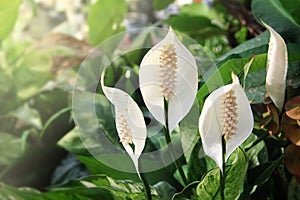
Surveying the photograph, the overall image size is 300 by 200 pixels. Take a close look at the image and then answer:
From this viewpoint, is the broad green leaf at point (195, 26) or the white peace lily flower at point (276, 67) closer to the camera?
the white peace lily flower at point (276, 67)

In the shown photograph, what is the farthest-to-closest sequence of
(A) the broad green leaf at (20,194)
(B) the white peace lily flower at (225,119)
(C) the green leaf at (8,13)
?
1. (C) the green leaf at (8,13)
2. (A) the broad green leaf at (20,194)
3. (B) the white peace lily flower at (225,119)

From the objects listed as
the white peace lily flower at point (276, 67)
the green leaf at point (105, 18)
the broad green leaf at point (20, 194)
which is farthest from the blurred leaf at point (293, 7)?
the green leaf at point (105, 18)

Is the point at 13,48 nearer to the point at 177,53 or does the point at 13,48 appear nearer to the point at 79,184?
the point at 79,184

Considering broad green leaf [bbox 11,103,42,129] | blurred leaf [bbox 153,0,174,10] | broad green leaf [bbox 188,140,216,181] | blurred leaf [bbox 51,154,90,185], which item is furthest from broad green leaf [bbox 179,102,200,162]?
blurred leaf [bbox 153,0,174,10]

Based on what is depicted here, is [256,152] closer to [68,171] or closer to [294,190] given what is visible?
[294,190]

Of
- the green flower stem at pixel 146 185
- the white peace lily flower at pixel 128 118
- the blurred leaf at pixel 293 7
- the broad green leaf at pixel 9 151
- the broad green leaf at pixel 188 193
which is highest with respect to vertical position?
the white peace lily flower at pixel 128 118

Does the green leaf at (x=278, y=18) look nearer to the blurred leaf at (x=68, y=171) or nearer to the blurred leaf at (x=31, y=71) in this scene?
the blurred leaf at (x=68, y=171)

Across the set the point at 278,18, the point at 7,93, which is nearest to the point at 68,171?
the point at 7,93
